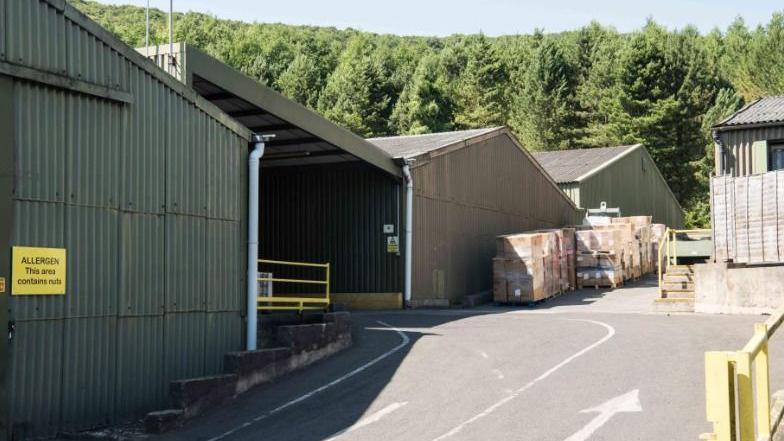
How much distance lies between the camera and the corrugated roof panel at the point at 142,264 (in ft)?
40.3

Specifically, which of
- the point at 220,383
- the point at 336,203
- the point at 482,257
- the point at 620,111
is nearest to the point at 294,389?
the point at 220,383

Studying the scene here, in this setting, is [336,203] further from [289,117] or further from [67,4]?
[67,4]

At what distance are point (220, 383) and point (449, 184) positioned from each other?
A: 14.5m

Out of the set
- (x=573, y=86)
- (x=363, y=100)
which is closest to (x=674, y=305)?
(x=363, y=100)

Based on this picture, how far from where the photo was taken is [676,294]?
24.1 m

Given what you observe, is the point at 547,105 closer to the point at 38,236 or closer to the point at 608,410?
the point at 608,410

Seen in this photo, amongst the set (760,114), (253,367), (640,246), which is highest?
(760,114)

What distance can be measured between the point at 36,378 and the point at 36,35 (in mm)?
4486

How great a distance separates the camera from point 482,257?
2928 centimetres

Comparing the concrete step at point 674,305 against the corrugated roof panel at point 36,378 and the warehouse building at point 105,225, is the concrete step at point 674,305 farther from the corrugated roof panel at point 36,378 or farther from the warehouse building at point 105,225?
the corrugated roof panel at point 36,378

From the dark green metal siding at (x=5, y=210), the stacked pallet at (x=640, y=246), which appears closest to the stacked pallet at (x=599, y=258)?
the stacked pallet at (x=640, y=246)

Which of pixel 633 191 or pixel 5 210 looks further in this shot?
pixel 633 191

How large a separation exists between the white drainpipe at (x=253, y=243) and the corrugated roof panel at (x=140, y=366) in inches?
88.0

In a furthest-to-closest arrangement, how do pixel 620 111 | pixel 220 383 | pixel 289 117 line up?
pixel 620 111
pixel 289 117
pixel 220 383
